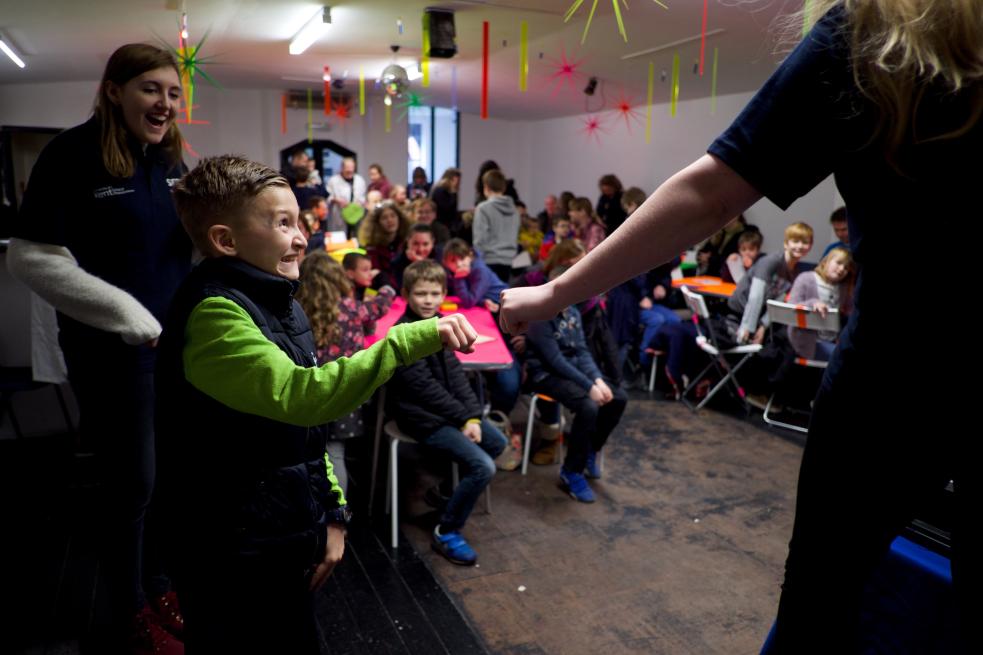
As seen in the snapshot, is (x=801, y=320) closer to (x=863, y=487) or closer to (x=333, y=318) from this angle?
(x=333, y=318)

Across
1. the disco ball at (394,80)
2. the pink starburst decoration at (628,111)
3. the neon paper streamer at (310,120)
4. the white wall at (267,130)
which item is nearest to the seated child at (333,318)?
the disco ball at (394,80)

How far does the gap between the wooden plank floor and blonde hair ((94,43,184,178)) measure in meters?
1.78

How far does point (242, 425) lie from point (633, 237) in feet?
2.55

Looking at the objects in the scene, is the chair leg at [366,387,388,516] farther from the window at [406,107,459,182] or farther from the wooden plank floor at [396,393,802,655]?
the window at [406,107,459,182]

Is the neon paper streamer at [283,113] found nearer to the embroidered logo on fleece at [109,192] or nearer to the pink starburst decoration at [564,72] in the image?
the pink starburst decoration at [564,72]

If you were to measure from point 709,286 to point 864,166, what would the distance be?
535 cm

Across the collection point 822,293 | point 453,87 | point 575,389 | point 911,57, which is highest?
point 453,87

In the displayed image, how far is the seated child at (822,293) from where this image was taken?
14.8 feet

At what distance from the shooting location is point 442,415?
120 inches

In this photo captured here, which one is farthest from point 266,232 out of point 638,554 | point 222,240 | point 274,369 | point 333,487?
point 638,554

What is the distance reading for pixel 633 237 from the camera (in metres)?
1.04

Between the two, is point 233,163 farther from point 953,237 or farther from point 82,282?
point 953,237

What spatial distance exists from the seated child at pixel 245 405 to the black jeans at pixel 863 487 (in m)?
0.58

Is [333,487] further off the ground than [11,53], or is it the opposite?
[11,53]
